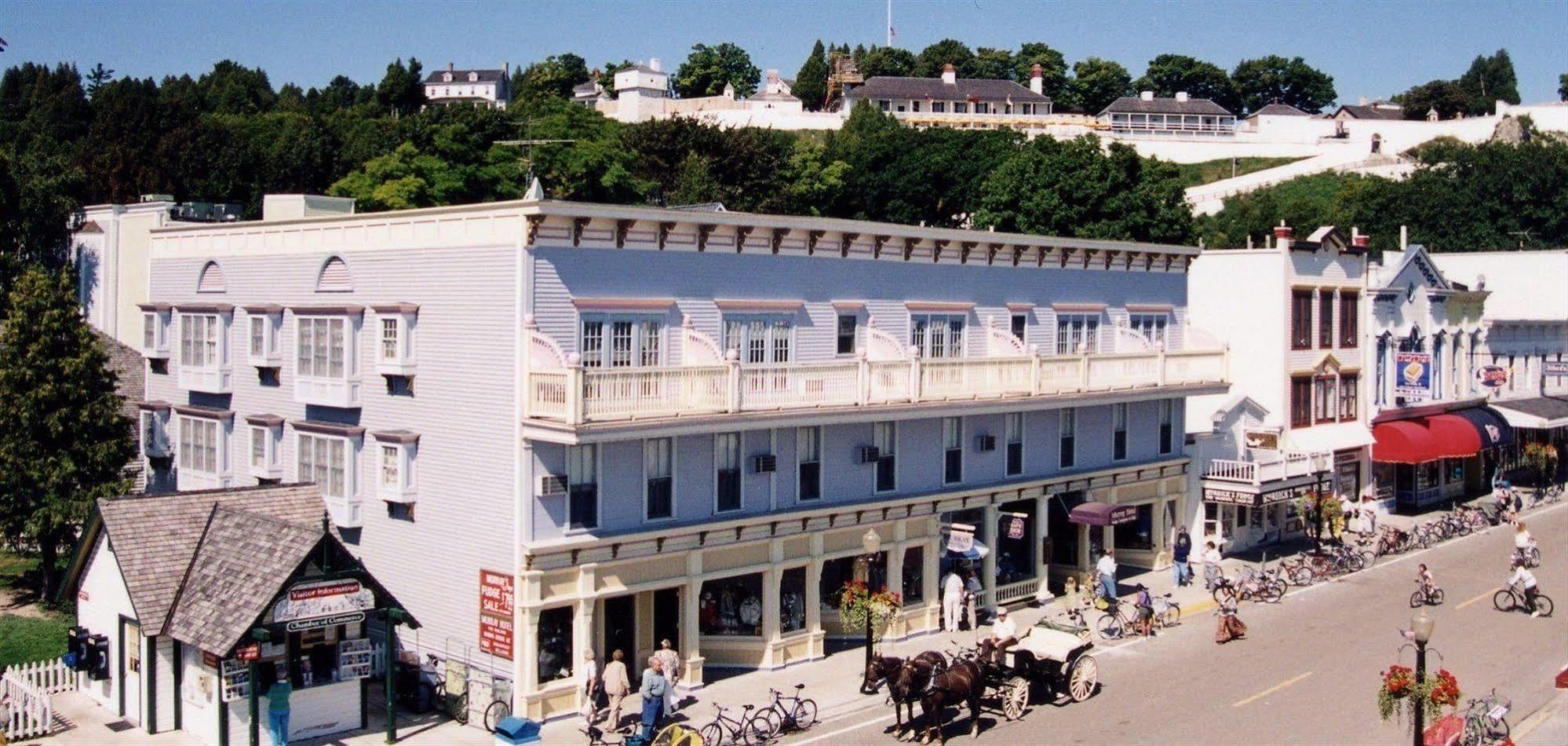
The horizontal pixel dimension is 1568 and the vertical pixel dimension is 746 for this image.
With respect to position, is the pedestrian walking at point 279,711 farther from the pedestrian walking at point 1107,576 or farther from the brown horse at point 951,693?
the pedestrian walking at point 1107,576

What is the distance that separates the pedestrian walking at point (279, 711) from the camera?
23.1m

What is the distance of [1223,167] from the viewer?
141 m

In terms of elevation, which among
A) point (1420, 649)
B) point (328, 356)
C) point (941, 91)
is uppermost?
point (941, 91)

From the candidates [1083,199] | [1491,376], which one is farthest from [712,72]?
[1491,376]

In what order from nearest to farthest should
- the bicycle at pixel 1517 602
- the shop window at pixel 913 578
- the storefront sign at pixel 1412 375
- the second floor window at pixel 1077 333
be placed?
1. the shop window at pixel 913 578
2. the bicycle at pixel 1517 602
3. the second floor window at pixel 1077 333
4. the storefront sign at pixel 1412 375

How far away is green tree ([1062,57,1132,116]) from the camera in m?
178

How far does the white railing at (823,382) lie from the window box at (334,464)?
5540 millimetres

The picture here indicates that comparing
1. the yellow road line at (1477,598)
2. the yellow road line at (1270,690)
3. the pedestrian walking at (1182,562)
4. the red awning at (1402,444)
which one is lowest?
the yellow road line at (1270,690)

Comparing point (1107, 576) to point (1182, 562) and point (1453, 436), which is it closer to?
point (1182, 562)

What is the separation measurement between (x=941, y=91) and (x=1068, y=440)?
127969 millimetres

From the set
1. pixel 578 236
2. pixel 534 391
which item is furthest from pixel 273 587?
pixel 578 236

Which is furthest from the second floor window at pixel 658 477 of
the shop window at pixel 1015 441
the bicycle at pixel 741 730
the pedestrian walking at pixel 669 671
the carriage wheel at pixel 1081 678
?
the shop window at pixel 1015 441

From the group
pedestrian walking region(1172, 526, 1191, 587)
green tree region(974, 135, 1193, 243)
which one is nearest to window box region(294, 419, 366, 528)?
pedestrian walking region(1172, 526, 1191, 587)

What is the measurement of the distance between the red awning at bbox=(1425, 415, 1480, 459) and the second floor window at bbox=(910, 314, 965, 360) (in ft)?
74.7
